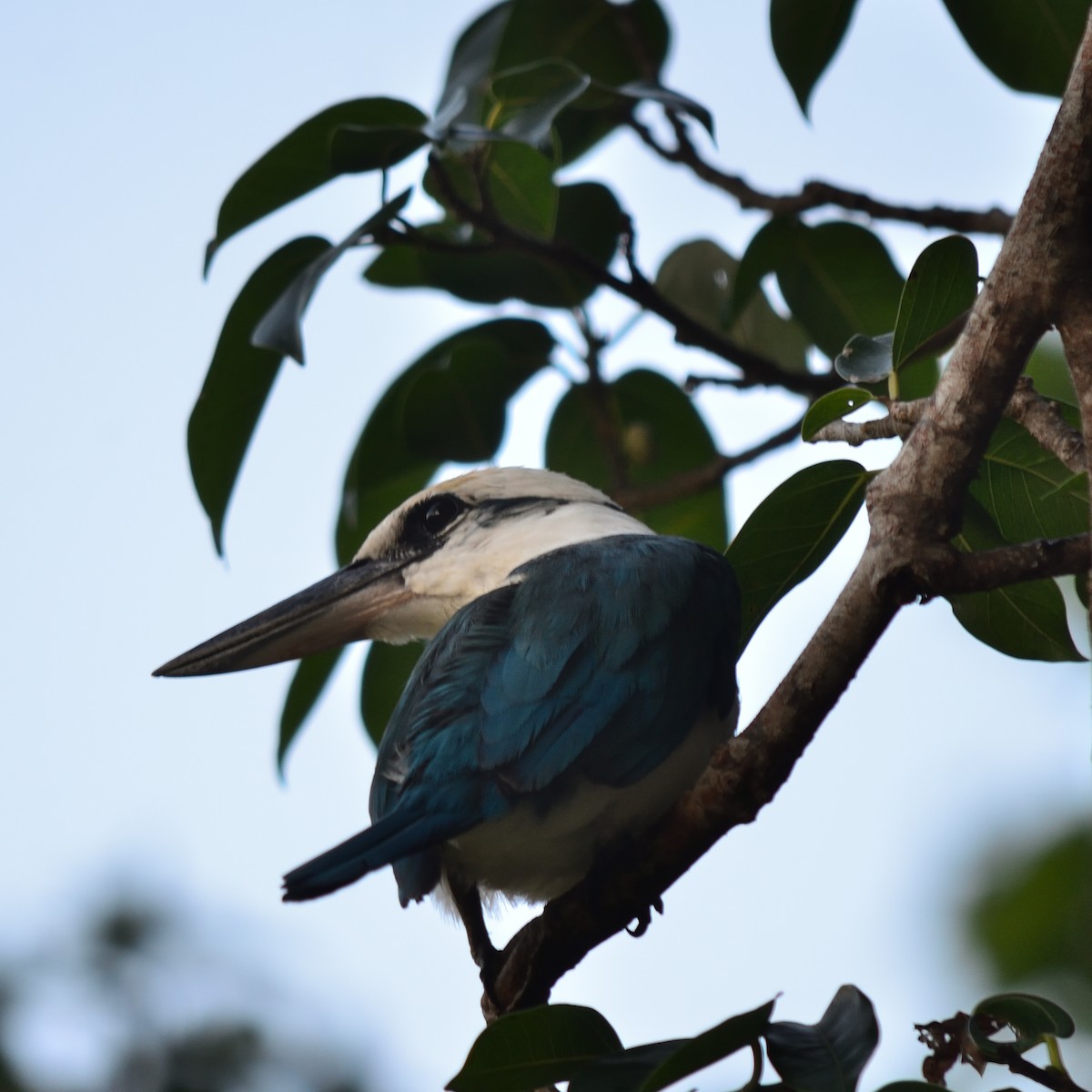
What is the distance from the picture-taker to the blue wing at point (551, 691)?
1908 millimetres

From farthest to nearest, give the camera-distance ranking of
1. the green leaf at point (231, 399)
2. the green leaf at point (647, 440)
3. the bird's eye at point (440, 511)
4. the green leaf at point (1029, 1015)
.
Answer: the green leaf at point (647, 440)
the bird's eye at point (440, 511)
the green leaf at point (231, 399)
the green leaf at point (1029, 1015)

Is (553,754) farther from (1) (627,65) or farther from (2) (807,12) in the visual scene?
(1) (627,65)

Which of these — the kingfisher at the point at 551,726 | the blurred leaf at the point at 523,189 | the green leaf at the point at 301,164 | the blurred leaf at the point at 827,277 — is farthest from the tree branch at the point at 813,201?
the kingfisher at the point at 551,726

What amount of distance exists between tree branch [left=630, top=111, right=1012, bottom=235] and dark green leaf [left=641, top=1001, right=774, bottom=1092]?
1.92m

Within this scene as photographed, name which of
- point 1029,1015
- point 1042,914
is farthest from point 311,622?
point 1042,914

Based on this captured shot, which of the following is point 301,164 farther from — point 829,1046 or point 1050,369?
point 1050,369

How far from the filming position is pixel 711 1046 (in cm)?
149

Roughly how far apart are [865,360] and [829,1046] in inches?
35.5

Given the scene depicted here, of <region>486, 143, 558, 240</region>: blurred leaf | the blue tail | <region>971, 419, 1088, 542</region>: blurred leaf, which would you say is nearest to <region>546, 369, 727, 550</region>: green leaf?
<region>486, 143, 558, 240</region>: blurred leaf

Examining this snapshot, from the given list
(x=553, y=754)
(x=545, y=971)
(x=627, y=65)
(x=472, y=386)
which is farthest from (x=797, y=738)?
(x=627, y=65)

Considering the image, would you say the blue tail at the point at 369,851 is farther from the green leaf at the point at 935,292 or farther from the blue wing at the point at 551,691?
the green leaf at the point at 935,292

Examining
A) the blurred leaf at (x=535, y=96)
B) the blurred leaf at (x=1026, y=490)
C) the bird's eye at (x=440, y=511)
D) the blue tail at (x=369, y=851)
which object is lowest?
the blue tail at (x=369, y=851)

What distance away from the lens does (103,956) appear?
3.25 m

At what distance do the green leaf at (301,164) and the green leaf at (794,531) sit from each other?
105 centimetres
